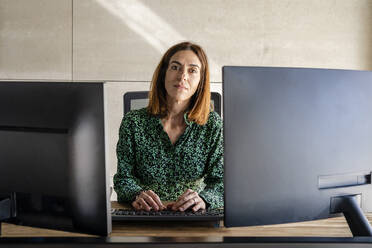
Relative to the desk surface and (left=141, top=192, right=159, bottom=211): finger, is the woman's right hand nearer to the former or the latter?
(left=141, top=192, right=159, bottom=211): finger

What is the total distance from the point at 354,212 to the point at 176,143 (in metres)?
0.85

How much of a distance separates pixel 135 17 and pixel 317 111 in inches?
100

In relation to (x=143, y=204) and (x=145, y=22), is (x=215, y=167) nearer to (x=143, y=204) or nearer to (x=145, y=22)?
(x=143, y=204)

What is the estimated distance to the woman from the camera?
1.66m

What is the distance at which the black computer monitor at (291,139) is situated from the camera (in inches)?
33.6

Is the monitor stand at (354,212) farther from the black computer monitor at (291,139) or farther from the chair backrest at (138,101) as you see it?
the chair backrest at (138,101)

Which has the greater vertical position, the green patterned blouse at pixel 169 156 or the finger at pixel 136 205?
the green patterned blouse at pixel 169 156

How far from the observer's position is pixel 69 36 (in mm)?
3195

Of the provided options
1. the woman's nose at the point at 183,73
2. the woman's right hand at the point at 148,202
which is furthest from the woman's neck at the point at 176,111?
the woman's right hand at the point at 148,202

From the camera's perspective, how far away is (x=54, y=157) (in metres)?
0.88

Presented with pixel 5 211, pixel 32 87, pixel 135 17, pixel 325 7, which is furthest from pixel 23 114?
pixel 325 7

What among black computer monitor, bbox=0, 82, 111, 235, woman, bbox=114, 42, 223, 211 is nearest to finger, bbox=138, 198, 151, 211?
woman, bbox=114, 42, 223, 211

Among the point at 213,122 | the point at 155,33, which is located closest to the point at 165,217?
the point at 213,122

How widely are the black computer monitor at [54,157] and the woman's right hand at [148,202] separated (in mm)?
434
